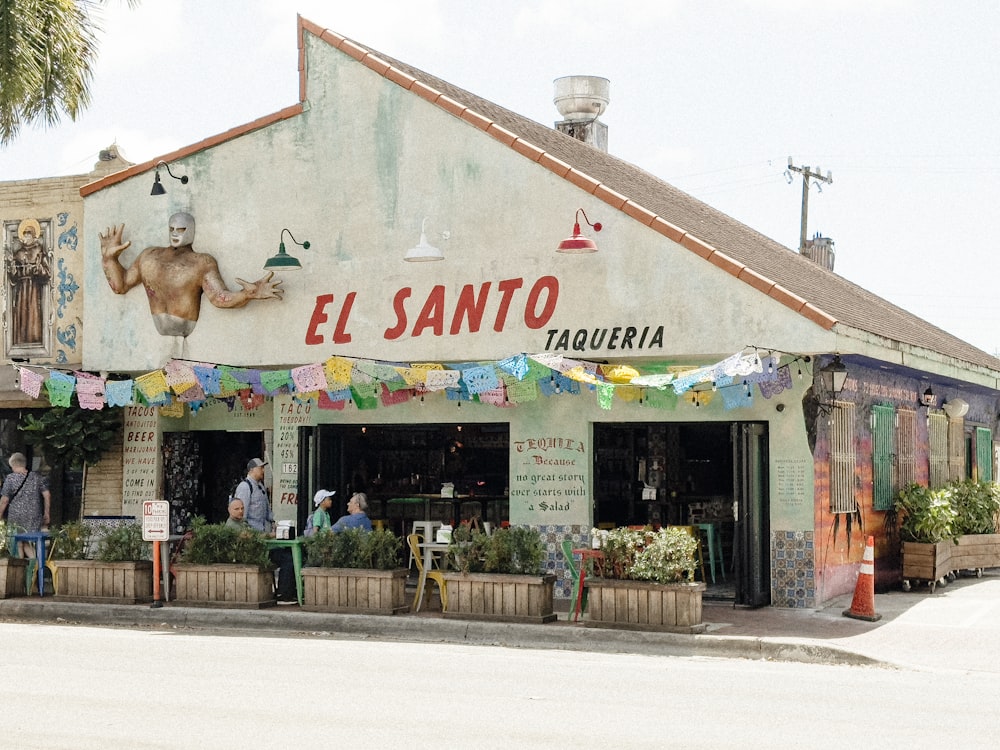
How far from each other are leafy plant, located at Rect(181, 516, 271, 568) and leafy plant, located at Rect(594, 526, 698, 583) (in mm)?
4356

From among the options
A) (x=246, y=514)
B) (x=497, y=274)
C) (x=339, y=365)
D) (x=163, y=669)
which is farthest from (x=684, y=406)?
(x=163, y=669)

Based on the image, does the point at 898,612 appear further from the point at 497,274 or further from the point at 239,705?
the point at 239,705

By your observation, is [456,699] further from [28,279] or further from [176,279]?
[28,279]

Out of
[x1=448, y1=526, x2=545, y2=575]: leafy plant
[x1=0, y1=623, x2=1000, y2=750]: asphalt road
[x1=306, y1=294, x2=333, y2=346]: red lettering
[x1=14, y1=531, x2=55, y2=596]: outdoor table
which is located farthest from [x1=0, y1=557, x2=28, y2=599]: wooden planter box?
[x1=448, y1=526, x2=545, y2=575]: leafy plant

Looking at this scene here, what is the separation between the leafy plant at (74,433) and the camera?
20109 mm

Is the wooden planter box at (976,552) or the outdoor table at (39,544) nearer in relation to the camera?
the outdoor table at (39,544)

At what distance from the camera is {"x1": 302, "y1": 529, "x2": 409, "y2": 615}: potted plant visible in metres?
15.6

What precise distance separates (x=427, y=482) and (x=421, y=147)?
5910 millimetres

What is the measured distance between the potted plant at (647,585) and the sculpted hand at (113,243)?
8982mm

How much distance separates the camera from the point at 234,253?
63.0 feet

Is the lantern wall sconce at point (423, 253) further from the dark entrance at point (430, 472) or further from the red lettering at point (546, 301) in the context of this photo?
the dark entrance at point (430, 472)

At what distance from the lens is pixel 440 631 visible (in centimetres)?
1489

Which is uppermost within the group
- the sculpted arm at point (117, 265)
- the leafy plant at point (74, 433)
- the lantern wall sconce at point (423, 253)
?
the sculpted arm at point (117, 265)

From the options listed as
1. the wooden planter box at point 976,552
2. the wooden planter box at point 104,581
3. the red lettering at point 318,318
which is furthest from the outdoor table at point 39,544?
the wooden planter box at point 976,552
